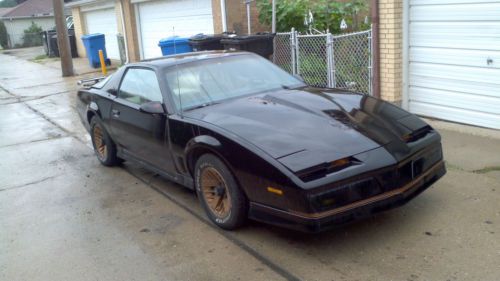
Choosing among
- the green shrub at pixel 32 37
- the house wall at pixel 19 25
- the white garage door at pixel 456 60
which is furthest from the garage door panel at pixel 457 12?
the house wall at pixel 19 25

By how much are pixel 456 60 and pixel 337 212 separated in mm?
4324

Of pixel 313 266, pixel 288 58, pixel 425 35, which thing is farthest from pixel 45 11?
pixel 313 266

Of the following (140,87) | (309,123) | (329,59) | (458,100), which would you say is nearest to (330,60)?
(329,59)

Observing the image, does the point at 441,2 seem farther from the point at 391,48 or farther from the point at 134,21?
the point at 134,21

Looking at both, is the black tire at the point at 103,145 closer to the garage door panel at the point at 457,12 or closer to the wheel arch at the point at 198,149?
the wheel arch at the point at 198,149

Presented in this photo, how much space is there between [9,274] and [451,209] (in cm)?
370

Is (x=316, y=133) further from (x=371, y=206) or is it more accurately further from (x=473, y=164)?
(x=473, y=164)

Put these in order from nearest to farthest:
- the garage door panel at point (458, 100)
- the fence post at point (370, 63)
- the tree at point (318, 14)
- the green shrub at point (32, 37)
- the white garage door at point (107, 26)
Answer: the garage door panel at point (458, 100) < the fence post at point (370, 63) < the tree at point (318, 14) < the white garage door at point (107, 26) < the green shrub at point (32, 37)

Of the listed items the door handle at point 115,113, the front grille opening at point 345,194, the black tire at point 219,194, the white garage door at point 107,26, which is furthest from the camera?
the white garage door at point 107,26

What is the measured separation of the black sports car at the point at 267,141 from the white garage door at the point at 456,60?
8.40 ft

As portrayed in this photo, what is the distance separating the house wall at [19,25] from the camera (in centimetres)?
4400

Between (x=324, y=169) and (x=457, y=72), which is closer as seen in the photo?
(x=324, y=169)

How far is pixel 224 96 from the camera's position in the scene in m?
5.06

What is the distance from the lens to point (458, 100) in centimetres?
712
